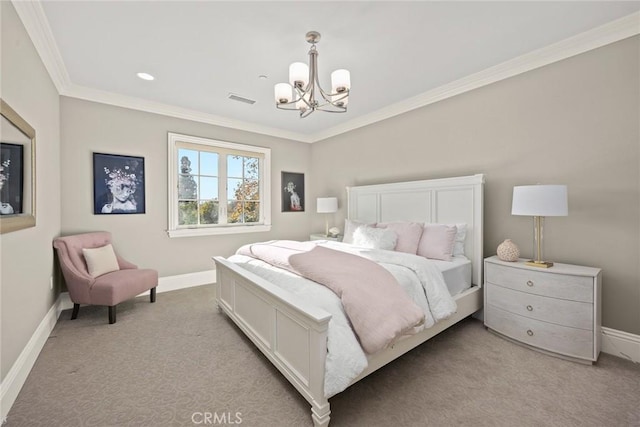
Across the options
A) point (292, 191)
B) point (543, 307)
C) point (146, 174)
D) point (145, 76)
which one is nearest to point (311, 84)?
point (145, 76)

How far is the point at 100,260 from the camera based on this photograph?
9.89ft

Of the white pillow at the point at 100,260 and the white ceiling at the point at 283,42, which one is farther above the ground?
the white ceiling at the point at 283,42

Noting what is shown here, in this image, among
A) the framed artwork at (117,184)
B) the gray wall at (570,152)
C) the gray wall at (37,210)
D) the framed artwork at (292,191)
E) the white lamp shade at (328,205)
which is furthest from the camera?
the framed artwork at (292,191)

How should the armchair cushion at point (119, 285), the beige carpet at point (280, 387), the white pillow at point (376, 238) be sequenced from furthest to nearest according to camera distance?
the white pillow at point (376, 238) → the armchair cushion at point (119, 285) → the beige carpet at point (280, 387)

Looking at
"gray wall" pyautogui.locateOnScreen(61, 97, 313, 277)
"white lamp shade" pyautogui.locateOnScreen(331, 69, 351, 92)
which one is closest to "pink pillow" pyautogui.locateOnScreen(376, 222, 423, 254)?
"white lamp shade" pyautogui.locateOnScreen(331, 69, 351, 92)

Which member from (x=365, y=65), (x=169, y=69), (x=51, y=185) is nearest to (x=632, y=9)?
(x=365, y=65)

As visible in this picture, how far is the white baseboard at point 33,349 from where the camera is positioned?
1622 millimetres

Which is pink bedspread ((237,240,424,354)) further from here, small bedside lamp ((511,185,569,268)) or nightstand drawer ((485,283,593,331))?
small bedside lamp ((511,185,569,268))

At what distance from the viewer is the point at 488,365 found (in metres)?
2.09

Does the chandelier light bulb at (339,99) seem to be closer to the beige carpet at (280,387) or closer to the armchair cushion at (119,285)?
the beige carpet at (280,387)

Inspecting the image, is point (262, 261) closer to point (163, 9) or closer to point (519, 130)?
point (163, 9)

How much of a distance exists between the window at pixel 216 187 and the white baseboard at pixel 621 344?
14.1 ft

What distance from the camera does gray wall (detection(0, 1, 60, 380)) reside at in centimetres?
169

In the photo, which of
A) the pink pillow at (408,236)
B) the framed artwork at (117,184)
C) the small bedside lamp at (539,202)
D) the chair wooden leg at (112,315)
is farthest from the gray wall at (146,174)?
the small bedside lamp at (539,202)
